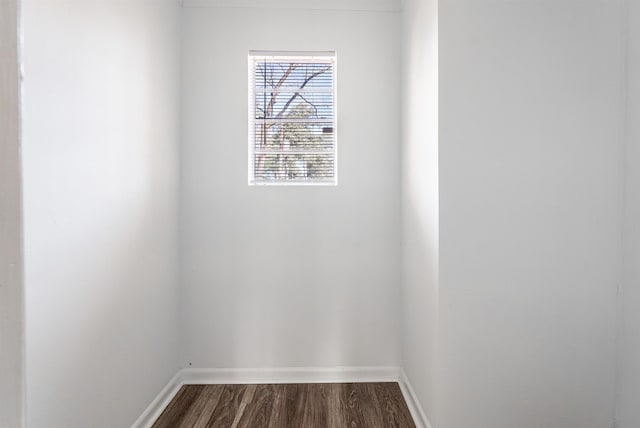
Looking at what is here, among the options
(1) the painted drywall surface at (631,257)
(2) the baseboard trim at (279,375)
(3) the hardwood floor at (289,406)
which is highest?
(1) the painted drywall surface at (631,257)

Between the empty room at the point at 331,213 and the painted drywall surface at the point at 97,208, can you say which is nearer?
the painted drywall surface at the point at 97,208

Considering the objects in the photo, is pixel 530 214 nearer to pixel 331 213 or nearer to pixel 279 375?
pixel 331 213

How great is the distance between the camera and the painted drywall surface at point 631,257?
6.47 feet

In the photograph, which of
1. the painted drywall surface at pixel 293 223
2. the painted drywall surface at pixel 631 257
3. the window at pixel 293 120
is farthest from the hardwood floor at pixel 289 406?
the window at pixel 293 120

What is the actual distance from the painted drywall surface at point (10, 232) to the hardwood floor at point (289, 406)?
2.29 m

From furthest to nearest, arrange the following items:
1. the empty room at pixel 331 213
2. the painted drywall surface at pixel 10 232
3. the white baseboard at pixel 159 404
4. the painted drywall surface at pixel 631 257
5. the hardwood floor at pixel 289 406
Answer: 1. the hardwood floor at pixel 289 406
2. the white baseboard at pixel 159 404
3. the painted drywall surface at pixel 631 257
4. the empty room at pixel 331 213
5. the painted drywall surface at pixel 10 232

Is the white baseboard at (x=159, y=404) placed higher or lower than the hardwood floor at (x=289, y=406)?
higher

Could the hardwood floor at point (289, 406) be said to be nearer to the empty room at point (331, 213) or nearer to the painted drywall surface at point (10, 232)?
the empty room at point (331, 213)

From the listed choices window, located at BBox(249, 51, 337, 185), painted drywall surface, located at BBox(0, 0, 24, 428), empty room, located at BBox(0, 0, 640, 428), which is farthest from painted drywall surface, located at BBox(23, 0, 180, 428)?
painted drywall surface, located at BBox(0, 0, 24, 428)

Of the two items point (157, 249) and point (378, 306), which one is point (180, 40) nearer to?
point (157, 249)

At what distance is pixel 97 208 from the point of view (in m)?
1.87

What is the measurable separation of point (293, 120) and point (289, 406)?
6.14 feet

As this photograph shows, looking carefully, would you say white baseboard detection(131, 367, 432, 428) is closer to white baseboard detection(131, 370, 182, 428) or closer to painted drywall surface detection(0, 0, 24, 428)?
white baseboard detection(131, 370, 182, 428)

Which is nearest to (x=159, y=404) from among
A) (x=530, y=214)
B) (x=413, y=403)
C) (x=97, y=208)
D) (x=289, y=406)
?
(x=289, y=406)
